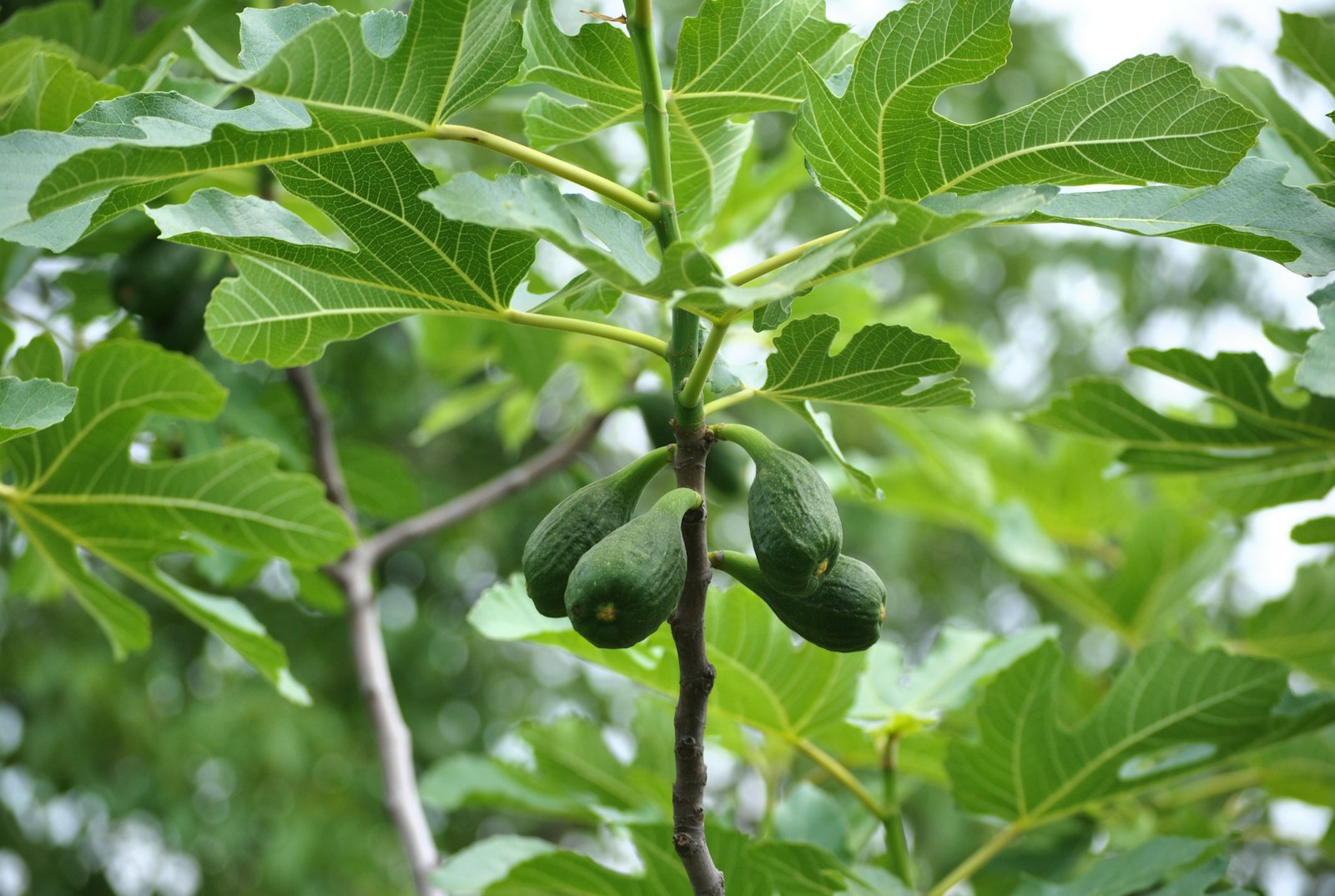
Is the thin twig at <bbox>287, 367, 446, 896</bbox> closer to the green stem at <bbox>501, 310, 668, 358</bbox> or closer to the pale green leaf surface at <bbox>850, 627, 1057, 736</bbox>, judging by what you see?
the pale green leaf surface at <bbox>850, 627, 1057, 736</bbox>

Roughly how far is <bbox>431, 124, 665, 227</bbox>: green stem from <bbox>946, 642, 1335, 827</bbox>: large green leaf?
0.96 metres

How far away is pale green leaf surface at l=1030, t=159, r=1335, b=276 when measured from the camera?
3.56 ft

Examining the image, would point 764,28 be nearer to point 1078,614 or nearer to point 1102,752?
point 1102,752

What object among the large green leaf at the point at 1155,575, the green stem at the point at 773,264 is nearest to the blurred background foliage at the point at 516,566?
the large green leaf at the point at 1155,575

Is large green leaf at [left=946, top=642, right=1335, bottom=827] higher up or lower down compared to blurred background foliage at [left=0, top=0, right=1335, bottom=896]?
higher up

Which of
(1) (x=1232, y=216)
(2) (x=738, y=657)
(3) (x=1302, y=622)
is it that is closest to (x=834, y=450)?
(1) (x=1232, y=216)

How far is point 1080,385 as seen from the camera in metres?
1.68

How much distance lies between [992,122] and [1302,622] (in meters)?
1.70

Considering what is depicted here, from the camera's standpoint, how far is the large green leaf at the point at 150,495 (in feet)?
5.54

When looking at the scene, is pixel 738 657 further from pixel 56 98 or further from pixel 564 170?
pixel 56 98

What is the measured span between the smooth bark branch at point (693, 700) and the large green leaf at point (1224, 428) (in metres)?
0.83

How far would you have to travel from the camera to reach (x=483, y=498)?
8.48 ft

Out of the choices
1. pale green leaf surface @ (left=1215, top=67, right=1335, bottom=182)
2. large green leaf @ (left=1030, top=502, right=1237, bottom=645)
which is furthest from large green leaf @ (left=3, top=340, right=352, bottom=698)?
large green leaf @ (left=1030, top=502, right=1237, bottom=645)

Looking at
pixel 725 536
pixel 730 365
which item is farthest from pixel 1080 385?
pixel 725 536
